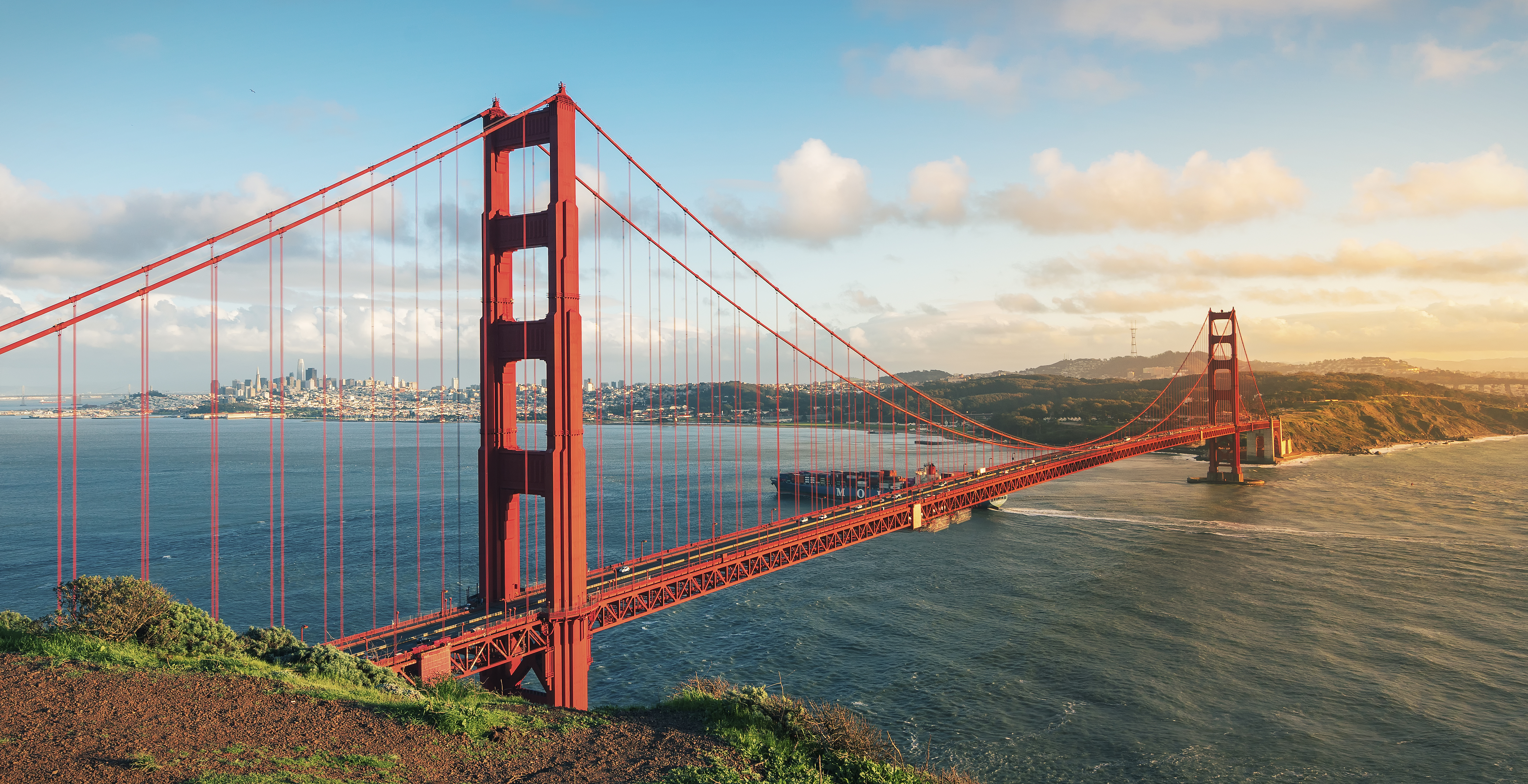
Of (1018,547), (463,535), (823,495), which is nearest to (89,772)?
(463,535)

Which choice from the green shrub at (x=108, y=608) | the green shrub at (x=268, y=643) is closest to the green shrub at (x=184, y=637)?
the green shrub at (x=108, y=608)

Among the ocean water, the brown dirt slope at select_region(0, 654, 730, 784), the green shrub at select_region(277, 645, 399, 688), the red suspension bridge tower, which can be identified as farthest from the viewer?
the ocean water

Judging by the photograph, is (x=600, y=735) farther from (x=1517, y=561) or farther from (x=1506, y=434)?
(x=1506, y=434)

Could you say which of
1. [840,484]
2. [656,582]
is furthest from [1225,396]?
[656,582]

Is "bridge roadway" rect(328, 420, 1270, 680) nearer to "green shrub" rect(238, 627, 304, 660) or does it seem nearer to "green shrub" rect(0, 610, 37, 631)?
"green shrub" rect(238, 627, 304, 660)

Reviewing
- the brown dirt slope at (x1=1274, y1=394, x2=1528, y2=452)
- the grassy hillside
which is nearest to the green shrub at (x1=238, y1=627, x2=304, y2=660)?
the grassy hillside

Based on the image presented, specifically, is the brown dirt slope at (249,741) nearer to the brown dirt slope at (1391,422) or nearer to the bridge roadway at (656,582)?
the bridge roadway at (656,582)

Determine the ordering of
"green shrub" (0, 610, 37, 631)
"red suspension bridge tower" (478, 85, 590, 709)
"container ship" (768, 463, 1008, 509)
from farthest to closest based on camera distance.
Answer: "container ship" (768, 463, 1008, 509)
"red suspension bridge tower" (478, 85, 590, 709)
"green shrub" (0, 610, 37, 631)
